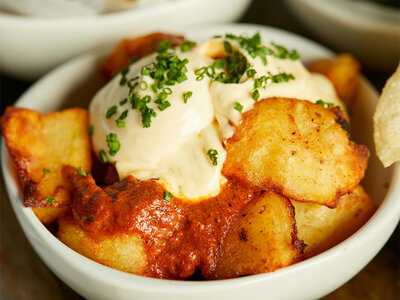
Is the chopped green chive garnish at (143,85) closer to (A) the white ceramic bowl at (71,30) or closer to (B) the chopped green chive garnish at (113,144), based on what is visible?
(B) the chopped green chive garnish at (113,144)

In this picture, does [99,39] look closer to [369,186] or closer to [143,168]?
[143,168]

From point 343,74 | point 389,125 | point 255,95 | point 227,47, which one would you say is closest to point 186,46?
point 227,47

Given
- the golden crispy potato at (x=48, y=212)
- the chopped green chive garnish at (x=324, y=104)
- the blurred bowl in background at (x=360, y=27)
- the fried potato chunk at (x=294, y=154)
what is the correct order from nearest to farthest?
the fried potato chunk at (x=294, y=154) < the golden crispy potato at (x=48, y=212) < the chopped green chive garnish at (x=324, y=104) < the blurred bowl in background at (x=360, y=27)

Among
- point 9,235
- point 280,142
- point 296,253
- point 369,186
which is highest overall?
point 280,142

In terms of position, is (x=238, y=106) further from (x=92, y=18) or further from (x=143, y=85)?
(x=92, y=18)

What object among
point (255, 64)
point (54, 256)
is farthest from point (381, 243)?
point (54, 256)

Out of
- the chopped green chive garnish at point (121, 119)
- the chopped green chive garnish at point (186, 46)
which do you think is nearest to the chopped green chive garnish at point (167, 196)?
the chopped green chive garnish at point (121, 119)
